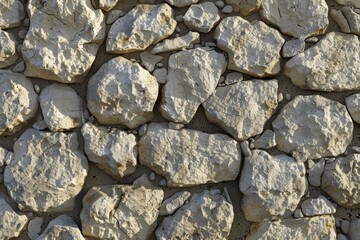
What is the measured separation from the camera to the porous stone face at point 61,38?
61.1 inches

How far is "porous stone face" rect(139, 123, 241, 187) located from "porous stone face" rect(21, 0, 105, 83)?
1.05 feet

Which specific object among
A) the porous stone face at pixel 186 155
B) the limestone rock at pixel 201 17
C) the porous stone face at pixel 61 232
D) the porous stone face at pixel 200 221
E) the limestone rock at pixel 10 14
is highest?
the limestone rock at pixel 10 14

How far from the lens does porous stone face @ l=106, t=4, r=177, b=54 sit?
1.57 metres

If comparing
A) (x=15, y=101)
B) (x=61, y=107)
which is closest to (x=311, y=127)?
(x=61, y=107)

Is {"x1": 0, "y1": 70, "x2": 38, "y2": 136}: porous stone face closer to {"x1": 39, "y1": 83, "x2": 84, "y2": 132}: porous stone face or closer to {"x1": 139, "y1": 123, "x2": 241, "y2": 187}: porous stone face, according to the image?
{"x1": 39, "y1": 83, "x2": 84, "y2": 132}: porous stone face

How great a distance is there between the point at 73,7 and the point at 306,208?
1.00 metres

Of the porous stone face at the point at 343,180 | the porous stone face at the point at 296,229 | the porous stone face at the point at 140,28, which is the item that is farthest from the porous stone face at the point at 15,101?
the porous stone face at the point at 343,180

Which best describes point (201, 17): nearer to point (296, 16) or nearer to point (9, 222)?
point (296, 16)

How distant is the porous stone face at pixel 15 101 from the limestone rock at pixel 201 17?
21.9 inches

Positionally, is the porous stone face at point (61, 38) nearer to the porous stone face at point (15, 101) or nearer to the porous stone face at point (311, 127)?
the porous stone face at point (15, 101)

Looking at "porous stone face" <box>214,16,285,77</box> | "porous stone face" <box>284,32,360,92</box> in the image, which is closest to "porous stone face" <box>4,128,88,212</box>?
"porous stone face" <box>214,16,285,77</box>

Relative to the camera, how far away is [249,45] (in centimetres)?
162

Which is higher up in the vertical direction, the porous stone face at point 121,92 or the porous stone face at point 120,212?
the porous stone face at point 121,92

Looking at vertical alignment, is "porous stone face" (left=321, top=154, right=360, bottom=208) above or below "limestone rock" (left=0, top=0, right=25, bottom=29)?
below
